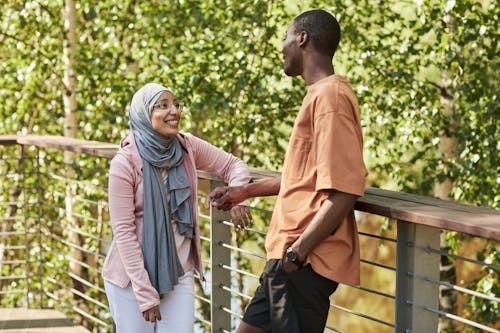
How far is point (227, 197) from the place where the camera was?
11.0 feet

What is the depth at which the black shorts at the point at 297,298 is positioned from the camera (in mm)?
2801

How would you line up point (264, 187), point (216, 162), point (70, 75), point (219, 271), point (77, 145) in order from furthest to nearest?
point (70, 75)
point (77, 145)
point (219, 271)
point (216, 162)
point (264, 187)

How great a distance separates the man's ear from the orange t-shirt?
13 centimetres

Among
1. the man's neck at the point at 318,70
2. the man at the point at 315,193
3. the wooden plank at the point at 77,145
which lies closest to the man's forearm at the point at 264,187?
the man at the point at 315,193

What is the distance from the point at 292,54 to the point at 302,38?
0.06 m

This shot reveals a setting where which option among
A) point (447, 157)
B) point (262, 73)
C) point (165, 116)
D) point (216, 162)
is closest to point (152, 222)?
point (165, 116)

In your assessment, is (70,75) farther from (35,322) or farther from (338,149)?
(338,149)

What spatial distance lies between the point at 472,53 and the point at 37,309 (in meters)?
5.20

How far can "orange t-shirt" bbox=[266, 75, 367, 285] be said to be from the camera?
265 centimetres

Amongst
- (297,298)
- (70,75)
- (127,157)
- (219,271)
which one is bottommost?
(219,271)

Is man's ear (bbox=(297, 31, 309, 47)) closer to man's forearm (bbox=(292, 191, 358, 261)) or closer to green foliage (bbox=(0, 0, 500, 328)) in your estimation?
man's forearm (bbox=(292, 191, 358, 261))

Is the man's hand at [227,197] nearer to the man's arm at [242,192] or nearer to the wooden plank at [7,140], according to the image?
the man's arm at [242,192]

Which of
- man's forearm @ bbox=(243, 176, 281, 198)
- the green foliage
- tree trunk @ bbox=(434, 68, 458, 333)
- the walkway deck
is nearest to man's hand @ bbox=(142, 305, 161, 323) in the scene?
man's forearm @ bbox=(243, 176, 281, 198)

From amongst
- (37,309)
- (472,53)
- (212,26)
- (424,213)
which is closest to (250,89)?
(212,26)
